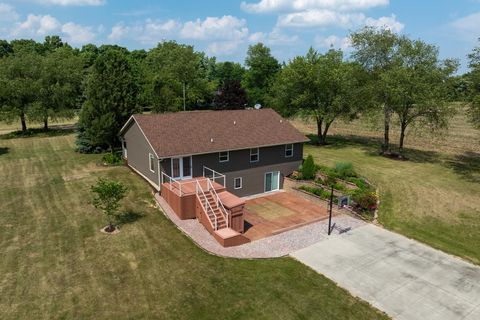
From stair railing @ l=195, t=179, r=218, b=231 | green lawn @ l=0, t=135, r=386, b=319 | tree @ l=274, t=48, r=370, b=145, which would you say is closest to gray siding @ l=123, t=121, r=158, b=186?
green lawn @ l=0, t=135, r=386, b=319

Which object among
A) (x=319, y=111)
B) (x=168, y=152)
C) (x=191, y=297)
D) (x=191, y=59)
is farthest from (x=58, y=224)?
(x=191, y=59)

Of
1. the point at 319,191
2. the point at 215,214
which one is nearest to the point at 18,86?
the point at 215,214

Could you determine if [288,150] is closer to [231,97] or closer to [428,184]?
[428,184]

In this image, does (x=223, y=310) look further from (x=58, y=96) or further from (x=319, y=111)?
(x=58, y=96)

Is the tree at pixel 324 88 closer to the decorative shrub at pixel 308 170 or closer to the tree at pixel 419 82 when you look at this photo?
the tree at pixel 419 82

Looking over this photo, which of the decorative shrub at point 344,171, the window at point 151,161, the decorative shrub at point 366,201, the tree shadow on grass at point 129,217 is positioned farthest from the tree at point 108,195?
the decorative shrub at point 344,171
